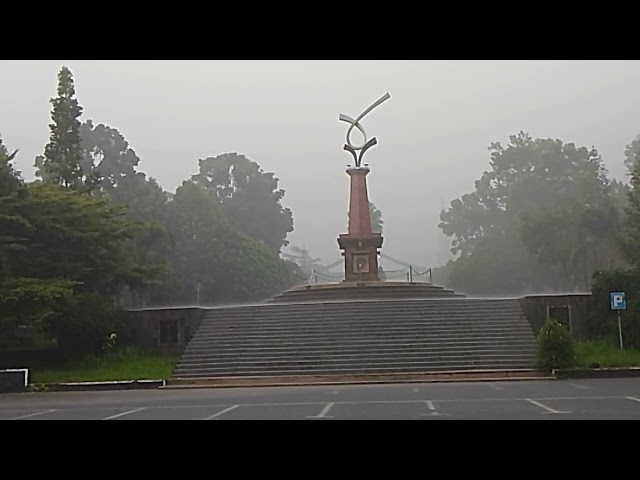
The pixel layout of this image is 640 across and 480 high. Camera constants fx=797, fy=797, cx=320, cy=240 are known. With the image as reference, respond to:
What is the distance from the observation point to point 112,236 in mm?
21781

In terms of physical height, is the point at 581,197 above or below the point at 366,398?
above

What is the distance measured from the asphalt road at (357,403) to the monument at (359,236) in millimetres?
13612

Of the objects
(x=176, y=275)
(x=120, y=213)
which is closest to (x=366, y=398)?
(x=120, y=213)

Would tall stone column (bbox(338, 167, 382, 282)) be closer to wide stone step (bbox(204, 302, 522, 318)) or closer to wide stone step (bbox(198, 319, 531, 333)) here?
wide stone step (bbox(204, 302, 522, 318))

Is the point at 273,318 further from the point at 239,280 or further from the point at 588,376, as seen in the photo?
the point at 239,280

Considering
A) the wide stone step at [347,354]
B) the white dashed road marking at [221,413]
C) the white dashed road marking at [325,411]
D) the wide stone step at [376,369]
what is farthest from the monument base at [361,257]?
the white dashed road marking at [325,411]

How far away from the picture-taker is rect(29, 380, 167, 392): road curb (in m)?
16.8

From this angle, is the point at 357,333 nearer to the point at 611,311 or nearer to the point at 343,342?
the point at 343,342

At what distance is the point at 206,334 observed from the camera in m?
20.4

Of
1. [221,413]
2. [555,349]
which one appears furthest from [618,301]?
[221,413]

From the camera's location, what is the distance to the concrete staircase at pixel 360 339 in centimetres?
1781

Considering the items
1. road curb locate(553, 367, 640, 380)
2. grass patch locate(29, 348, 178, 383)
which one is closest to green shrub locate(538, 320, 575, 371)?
road curb locate(553, 367, 640, 380)
